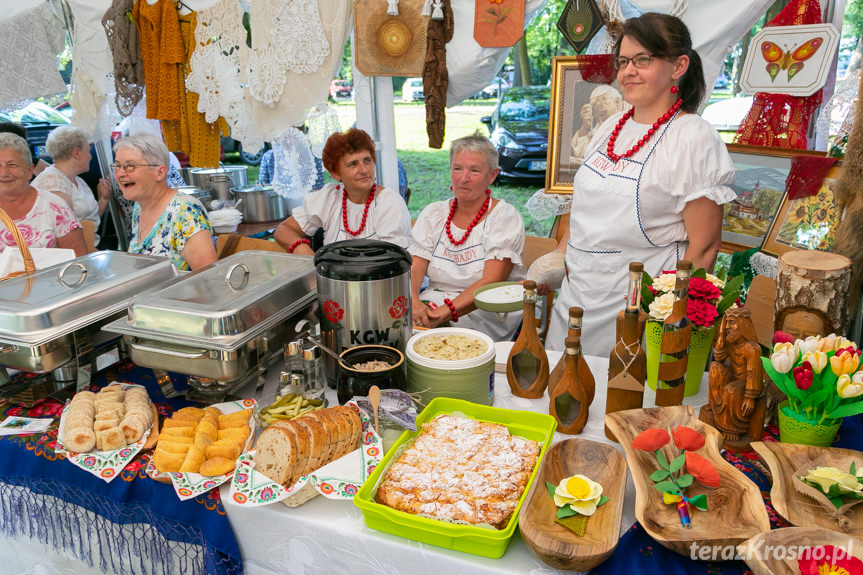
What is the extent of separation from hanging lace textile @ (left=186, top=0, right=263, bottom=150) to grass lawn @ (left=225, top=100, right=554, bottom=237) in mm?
697

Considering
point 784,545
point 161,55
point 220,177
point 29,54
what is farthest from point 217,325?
point 29,54

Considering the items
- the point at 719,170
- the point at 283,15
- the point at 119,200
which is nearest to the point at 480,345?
the point at 719,170

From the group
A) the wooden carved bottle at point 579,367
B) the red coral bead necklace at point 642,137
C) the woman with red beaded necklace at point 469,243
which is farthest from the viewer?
the woman with red beaded necklace at point 469,243

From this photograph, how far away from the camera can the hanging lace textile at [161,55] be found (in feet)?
13.0

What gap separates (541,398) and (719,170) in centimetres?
116

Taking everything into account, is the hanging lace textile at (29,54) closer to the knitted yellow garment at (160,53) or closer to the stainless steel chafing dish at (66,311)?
the knitted yellow garment at (160,53)

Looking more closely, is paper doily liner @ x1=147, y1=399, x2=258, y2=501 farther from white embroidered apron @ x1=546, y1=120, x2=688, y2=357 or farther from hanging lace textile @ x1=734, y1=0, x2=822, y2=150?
hanging lace textile @ x1=734, y1=0, x2=822, y2=150

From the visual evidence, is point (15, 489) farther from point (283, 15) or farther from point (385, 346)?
point (283, 15)

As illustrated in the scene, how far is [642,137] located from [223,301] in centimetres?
172

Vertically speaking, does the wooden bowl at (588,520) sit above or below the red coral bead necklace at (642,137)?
below

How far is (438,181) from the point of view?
34.4ft

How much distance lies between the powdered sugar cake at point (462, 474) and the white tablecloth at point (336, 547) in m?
0.08

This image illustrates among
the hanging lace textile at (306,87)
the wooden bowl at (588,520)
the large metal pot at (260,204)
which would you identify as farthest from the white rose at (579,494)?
the large metal pot at (260,204)

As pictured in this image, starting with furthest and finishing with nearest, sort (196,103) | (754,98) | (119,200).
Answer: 1. (119,200)
2. (196,103)
3. (754,98)
